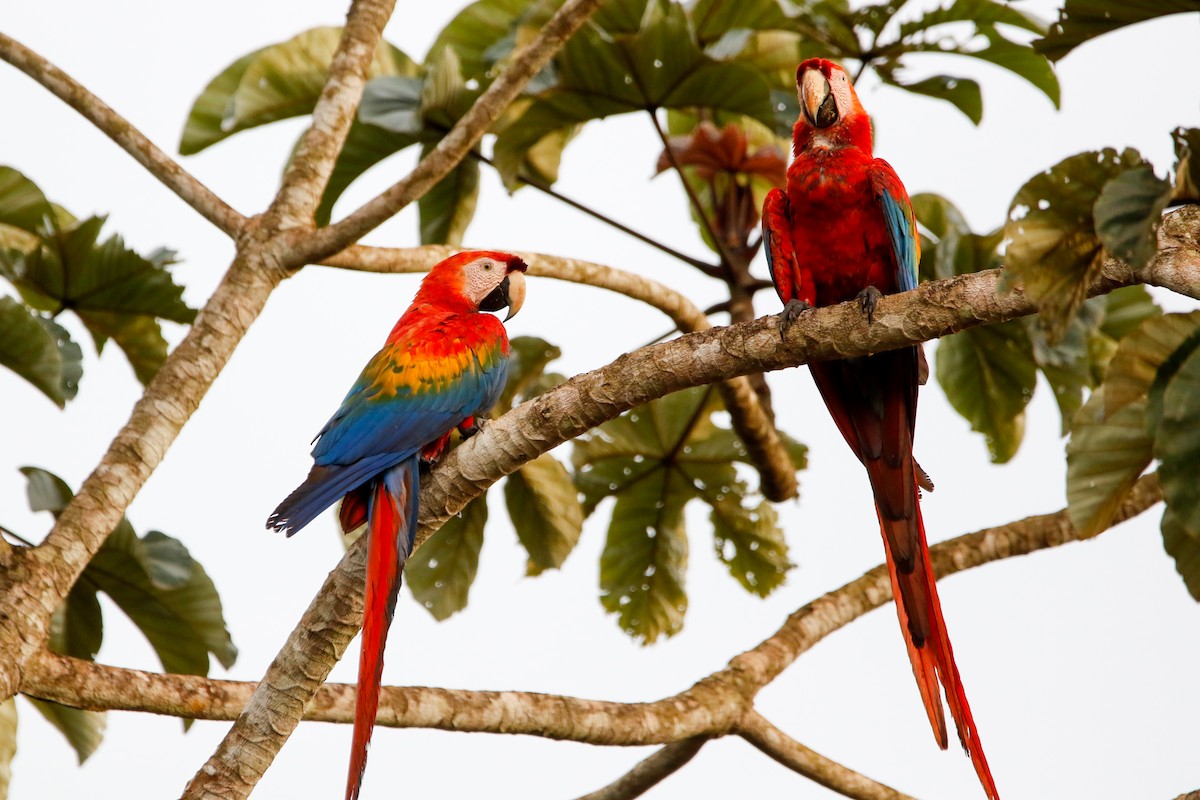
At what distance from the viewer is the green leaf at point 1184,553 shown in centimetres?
→ 200

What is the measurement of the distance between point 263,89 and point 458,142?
3.21ft

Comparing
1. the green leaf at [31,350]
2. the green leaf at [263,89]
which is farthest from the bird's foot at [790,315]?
the green leaf at [263,89]

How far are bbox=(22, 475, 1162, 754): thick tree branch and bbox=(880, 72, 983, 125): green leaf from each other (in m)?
1.28

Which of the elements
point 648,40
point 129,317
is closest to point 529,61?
point 648,40

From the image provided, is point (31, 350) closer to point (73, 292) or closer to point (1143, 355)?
point (73, 292)

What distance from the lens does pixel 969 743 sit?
2062 mm

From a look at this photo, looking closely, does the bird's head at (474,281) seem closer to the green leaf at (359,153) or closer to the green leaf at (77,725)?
the green leaf at (359,153)

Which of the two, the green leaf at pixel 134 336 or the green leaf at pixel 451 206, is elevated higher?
the green leaf at pixel 451 206

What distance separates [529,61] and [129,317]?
139 cm

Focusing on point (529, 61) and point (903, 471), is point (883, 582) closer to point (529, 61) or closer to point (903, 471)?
point (903, 471)

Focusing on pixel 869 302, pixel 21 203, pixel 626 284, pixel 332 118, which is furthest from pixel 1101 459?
pixel 21 203

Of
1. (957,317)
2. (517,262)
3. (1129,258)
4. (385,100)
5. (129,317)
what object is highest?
(385,100)

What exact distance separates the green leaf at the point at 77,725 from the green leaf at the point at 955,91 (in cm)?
Answer: 292

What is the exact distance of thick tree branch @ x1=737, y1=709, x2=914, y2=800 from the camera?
2.93m
